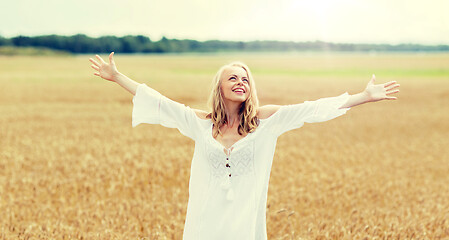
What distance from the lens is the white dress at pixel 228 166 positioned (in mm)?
3654

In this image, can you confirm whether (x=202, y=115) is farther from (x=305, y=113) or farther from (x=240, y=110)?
(x=305, y=113)

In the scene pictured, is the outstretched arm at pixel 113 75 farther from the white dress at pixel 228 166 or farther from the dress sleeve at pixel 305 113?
the dress sleeve at pixel 305 113

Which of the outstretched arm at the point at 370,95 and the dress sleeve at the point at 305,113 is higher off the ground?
the outstretched arm at the point at 370,95

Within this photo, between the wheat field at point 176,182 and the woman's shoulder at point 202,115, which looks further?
the wheat field at point 176,182

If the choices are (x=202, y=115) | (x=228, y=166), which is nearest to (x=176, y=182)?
(x=202, y=115)

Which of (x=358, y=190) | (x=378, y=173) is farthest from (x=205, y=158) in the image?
(x=378, y=173)

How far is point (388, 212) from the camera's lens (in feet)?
23.5

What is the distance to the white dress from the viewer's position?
12.0ft

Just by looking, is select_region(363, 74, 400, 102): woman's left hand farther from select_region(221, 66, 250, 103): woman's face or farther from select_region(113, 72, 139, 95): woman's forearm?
select_region(113, 72, 139, 95): woman's forearm

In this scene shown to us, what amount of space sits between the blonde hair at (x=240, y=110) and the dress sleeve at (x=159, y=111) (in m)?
0.16

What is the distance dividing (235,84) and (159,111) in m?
0.65

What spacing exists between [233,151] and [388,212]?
440 cm

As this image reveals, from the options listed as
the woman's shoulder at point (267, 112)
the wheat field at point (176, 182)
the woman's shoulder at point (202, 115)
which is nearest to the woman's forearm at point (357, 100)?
the woman's shoulder at point (267, 112)

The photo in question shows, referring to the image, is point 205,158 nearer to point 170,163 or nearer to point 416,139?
point 170,163
